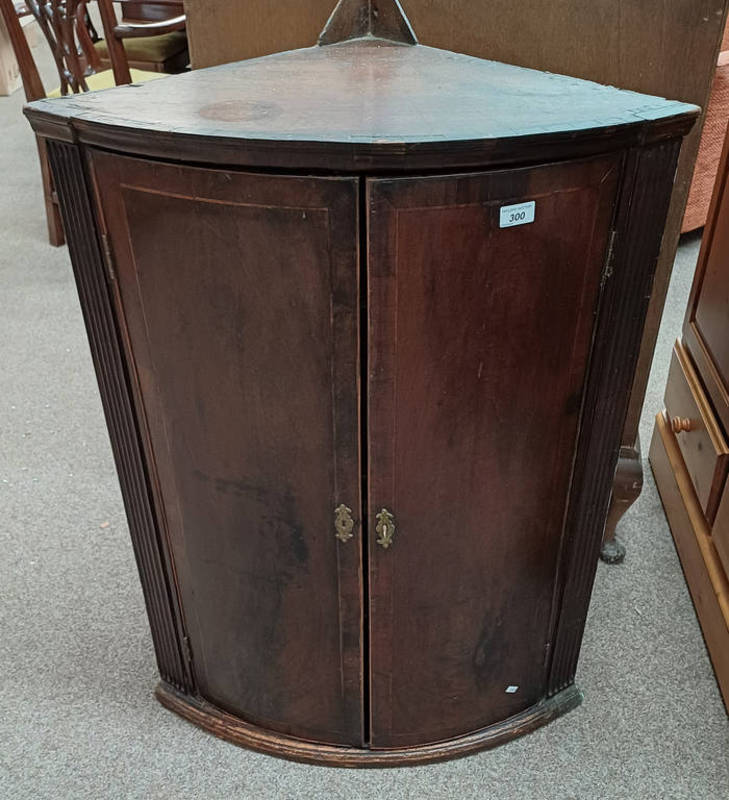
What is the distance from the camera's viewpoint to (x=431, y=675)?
1.21m

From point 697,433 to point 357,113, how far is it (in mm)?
1136

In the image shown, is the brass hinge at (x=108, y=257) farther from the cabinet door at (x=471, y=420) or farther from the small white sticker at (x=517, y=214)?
the small white sticker at (x=517, y=214)

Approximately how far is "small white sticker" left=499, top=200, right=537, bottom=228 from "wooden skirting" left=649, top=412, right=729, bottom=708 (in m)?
0.94

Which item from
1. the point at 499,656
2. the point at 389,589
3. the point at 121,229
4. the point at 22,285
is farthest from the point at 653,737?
the point at 22,285

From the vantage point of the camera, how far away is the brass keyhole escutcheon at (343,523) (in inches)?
40.6

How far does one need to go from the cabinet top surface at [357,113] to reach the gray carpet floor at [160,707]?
970 millimetres

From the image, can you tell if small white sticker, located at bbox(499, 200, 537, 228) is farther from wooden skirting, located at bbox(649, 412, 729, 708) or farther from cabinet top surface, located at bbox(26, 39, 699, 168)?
wooden skirting, located at bbox(649, 412, 729, 708)

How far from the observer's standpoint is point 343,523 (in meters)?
1.04

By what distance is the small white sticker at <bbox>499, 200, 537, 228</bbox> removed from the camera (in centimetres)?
84

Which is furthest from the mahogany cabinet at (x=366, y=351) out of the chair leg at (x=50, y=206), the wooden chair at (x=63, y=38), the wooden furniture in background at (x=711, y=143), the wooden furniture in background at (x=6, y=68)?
the wooden furniture in background at (x=6, y=68)

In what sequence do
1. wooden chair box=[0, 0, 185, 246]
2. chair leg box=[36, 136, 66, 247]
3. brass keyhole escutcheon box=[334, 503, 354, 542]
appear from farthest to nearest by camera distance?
chair leg box=[36, 136, 66, 247]
wooden chair box=[0, 0, 185, 246]
brass keyhole escutcheon box=[334, 503, 354, 542]

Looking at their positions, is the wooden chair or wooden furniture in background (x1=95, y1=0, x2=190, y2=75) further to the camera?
wooden furniture in background (x1=95, y1=0, x2=190, y2=75)

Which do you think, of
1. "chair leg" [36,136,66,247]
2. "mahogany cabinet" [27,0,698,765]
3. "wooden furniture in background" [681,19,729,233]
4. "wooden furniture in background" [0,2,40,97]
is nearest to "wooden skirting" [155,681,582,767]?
"mahogany cabinet" [27,0,698,765]

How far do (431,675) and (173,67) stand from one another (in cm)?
391
